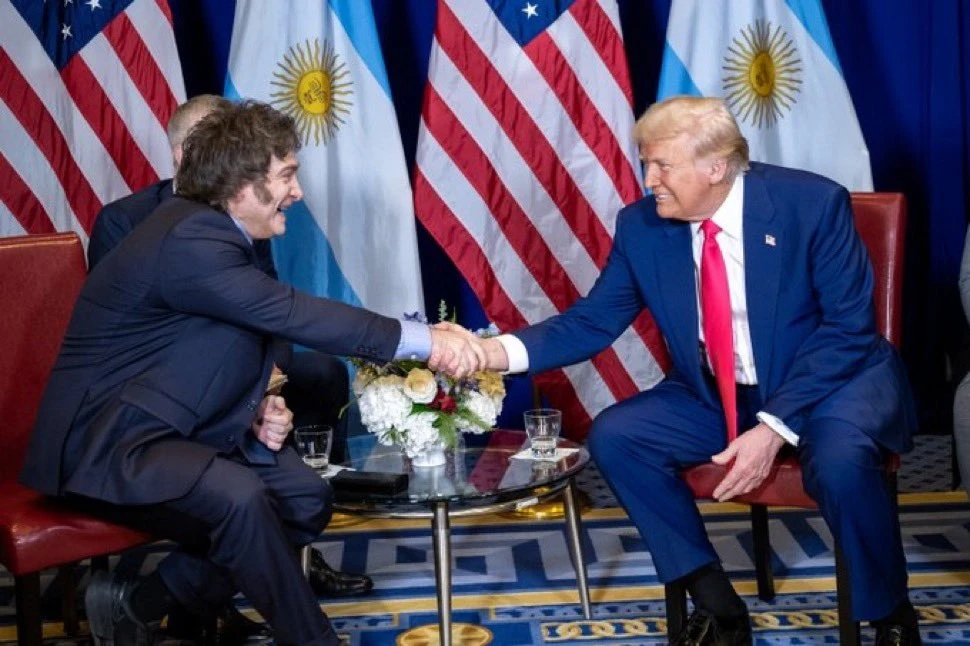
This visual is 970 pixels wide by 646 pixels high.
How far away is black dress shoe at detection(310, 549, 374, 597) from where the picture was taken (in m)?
4.02

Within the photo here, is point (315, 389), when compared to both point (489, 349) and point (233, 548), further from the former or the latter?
point (233, 548)

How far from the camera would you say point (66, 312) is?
368 cm

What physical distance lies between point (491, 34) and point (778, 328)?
192 centimetres

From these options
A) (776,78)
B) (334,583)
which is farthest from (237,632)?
(776,78)

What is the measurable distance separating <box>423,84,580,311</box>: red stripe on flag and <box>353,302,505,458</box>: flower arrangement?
1470 millimetres

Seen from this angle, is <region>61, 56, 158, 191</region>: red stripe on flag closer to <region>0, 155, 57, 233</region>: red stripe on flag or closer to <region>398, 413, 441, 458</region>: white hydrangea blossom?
<region>0, 155, 57, 233</region>: red stripe on flag

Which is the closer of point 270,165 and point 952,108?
point 270,165

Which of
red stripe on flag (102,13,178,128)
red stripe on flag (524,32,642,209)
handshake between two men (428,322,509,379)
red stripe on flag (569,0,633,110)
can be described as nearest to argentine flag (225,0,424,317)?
red stripe on flag (102,13,178,128)

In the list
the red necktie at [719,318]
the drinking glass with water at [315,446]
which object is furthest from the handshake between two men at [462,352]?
the red necktie at [719,318]

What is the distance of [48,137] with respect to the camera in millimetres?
4910

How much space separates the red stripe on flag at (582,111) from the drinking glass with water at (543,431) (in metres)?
1.50

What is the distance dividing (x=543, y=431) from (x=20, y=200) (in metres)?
2.25

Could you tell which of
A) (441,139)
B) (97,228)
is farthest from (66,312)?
(441,139)

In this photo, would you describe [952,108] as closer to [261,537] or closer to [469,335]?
[469,335]
